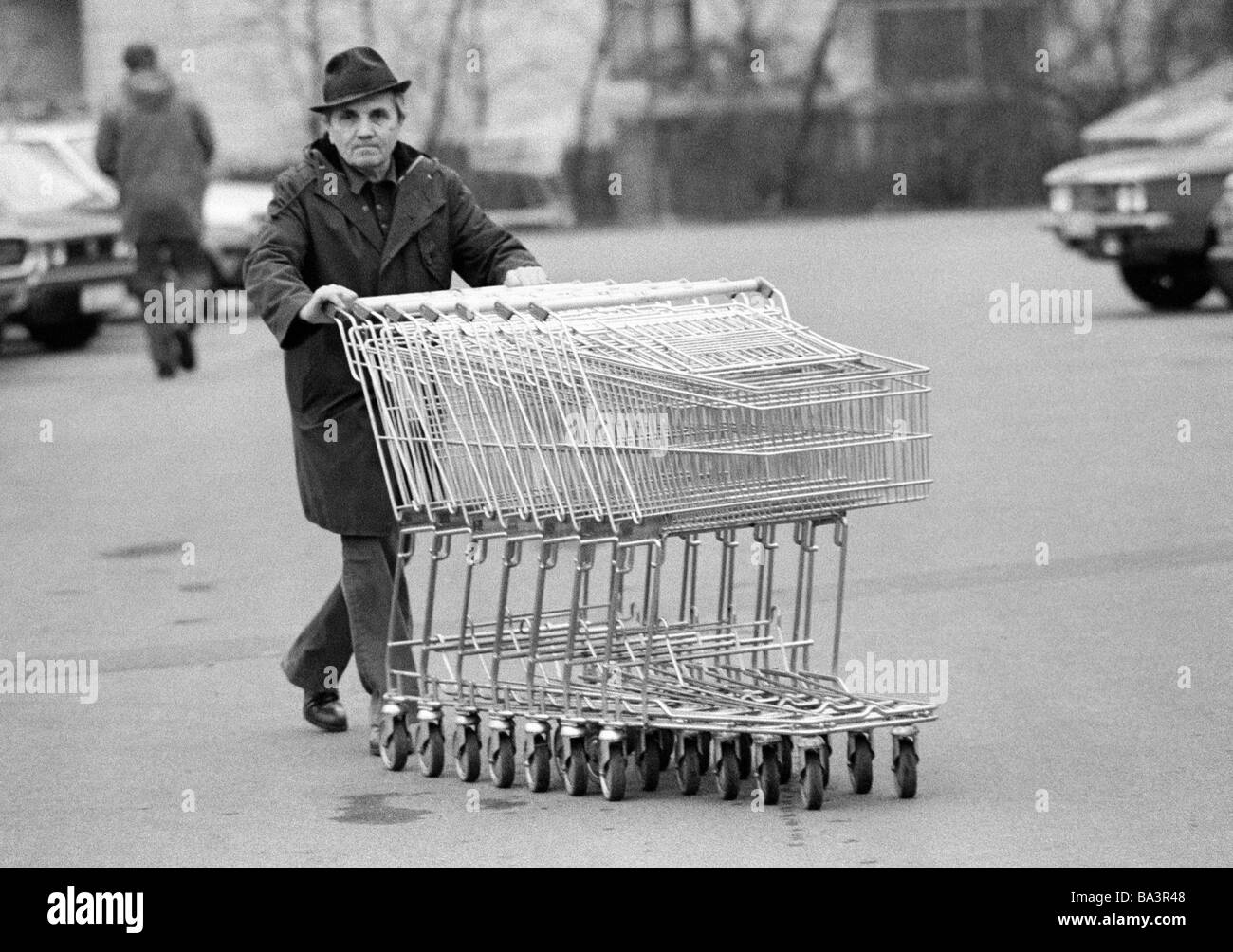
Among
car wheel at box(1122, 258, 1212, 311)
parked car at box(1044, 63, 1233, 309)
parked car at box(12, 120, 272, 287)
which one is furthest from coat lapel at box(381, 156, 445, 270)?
parked car at box(12, 120, 272, 287)

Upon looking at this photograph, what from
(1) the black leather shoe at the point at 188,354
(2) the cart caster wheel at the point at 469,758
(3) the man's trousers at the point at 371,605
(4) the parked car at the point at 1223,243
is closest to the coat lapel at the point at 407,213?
(3) the man's trousers at the point at 371,605

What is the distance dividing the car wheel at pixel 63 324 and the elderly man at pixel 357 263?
15.2m

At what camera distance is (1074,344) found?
20453 mm

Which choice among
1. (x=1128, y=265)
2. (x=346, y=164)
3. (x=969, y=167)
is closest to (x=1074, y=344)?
(x=1128, y=265)

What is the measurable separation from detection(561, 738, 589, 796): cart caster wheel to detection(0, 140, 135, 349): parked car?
611 inches

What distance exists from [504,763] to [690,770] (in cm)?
54

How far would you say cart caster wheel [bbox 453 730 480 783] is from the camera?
7438 mm

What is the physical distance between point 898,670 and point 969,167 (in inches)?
1442

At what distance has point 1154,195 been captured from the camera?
21.5 meters

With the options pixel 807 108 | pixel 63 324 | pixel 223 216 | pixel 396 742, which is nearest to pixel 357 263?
pixel 396 742

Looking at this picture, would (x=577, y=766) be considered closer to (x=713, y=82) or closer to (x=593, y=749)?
(x=593, y=749)

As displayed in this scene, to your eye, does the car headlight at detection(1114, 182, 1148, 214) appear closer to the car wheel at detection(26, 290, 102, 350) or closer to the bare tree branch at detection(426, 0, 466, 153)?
the car wheel at detection(26, 290, 102, 350)

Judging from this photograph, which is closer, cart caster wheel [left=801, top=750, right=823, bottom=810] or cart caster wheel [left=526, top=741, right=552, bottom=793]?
cart caster wheel [left=801, top=750, right=823, bottom=810]
